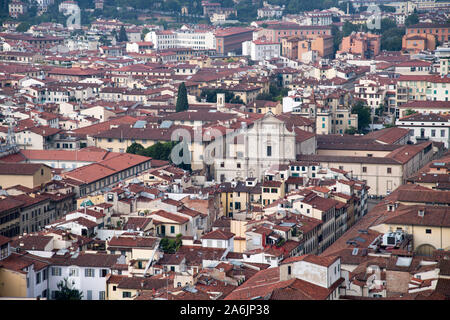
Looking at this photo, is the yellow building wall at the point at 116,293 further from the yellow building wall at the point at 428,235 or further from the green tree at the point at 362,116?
the green tree at the point at 362,116

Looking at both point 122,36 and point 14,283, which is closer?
point 14,283

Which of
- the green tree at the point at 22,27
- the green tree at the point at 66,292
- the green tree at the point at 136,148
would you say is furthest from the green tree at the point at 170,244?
the green tree at the point at 22,27

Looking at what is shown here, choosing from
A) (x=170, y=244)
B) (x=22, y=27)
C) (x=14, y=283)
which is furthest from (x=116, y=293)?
(x=22, y=27)

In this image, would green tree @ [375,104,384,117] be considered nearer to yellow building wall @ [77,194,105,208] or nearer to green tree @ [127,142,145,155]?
green tree @ [127,142,145,155]

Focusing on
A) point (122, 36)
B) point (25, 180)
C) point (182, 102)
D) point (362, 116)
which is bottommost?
point (362, 116)

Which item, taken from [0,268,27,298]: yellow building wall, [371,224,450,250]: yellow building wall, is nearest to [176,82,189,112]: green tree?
[371,224,450,250]: yellow building wall

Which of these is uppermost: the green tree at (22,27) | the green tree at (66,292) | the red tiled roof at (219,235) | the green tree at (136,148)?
the green tree at (22,27)

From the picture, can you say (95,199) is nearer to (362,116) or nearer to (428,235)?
(428,235)

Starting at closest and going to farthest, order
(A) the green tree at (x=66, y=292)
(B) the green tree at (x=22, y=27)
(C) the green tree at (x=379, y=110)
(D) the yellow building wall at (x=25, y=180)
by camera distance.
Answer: (A) the green tree at (x=66, y=292) → (D) the yellow building wall at (x=25, y=180) → (C) the green tree at (x=379, y=110) → (B) the green tree at (x=22, y=27)
